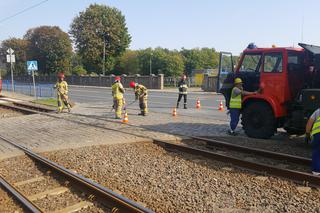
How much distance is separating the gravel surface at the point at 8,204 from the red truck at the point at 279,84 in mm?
6920

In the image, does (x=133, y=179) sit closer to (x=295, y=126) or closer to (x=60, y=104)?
(x=295, y=126)

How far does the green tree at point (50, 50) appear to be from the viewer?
70625 millimetres

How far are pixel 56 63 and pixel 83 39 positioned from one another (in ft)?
36.3

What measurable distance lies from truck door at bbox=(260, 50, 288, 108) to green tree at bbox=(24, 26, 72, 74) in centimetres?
6395

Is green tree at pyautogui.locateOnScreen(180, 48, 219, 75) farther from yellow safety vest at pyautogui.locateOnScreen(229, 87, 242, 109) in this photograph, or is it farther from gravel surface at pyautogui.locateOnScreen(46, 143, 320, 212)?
gravel surface at pyautogui.locateOnScreen(46, 143, 320, 212)

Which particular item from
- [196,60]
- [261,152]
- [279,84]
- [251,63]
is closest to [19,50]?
[196,60]

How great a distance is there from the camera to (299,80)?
33.4 ft

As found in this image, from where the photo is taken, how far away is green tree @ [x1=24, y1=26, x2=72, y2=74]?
7062 centimetres

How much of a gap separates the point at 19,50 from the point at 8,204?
259 feet

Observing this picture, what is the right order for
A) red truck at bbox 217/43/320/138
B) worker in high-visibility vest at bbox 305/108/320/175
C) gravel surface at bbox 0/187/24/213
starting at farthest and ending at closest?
red truck at bbox 217/43/320/138 < worker in high-visibility vest at bbox 305/108/320/175 < gravel surface at bbox 0/187/24/213

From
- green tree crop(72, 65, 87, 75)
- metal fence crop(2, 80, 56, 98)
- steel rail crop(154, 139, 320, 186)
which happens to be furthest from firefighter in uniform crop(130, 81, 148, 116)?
green tree crop(72, 65, 87, 75)

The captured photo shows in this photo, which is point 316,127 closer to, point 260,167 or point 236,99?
point 260,167

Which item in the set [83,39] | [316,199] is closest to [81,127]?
[316,199]

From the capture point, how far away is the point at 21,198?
5973mm
